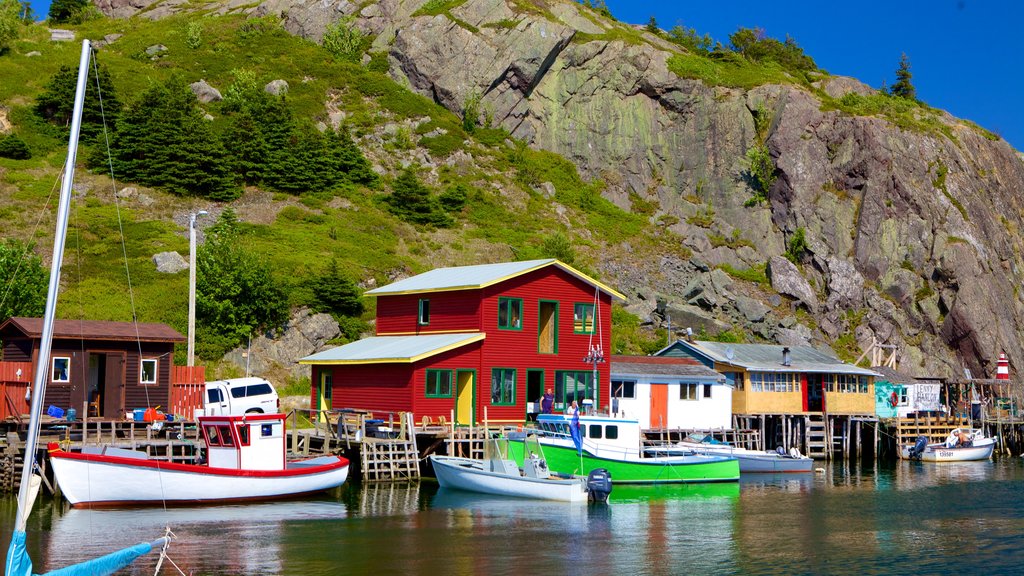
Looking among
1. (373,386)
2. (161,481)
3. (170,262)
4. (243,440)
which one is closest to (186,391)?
(373,386)

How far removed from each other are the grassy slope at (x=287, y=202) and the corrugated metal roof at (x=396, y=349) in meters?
15.0

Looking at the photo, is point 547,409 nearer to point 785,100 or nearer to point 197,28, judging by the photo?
point 785,100

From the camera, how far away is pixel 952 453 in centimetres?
6141

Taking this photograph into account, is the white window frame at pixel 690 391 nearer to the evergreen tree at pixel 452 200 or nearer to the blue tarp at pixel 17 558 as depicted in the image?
the blue tarp at pixel 17 558

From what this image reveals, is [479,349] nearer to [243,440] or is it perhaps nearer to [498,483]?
[498,483]

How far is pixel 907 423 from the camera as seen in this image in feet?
213

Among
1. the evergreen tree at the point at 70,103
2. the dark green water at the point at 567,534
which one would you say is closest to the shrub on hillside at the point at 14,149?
the evergreen tree at the point at 70,103

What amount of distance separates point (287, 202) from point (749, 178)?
47289 millimetres

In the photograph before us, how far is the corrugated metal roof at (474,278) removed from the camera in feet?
156

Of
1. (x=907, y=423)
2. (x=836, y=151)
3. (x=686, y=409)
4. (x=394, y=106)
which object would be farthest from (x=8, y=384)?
(x=836, y=151)

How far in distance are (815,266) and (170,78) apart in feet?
211

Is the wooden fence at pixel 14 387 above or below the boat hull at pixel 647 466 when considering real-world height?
above

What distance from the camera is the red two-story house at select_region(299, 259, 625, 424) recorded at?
150ft

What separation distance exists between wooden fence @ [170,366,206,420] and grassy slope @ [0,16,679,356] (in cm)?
1641
